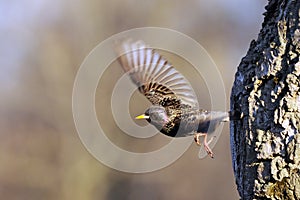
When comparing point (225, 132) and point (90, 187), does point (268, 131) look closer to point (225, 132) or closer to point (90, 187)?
point (225, 132)

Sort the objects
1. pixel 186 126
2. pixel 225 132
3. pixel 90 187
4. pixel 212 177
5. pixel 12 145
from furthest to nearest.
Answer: pixel 90 187 → pixel 12 145 → pixel 212 177 → pixel 225 132 → pixel 186 126

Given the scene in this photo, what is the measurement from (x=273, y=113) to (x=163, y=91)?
108 centimetres

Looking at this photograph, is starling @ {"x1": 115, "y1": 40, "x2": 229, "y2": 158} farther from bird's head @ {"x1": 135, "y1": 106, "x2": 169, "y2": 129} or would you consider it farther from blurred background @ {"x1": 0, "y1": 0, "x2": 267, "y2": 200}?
blurred background @ {"x1": 0, "y1": 0, "x2": 267, "y2": 200}

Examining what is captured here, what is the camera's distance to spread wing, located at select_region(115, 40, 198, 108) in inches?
96.0

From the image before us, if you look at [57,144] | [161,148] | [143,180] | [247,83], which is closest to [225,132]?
[161,148]

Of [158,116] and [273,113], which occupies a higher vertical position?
[158,116]

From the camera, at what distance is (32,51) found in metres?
8.08

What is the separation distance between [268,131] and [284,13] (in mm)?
284

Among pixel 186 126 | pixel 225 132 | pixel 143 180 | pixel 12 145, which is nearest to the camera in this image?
pixel 186 126

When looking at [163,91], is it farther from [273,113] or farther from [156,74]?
[273,113]

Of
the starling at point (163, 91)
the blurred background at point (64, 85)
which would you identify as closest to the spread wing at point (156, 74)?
the starling at point (163, 91)

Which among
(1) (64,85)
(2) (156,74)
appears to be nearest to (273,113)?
(2) (156,74)

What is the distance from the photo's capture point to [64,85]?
7805 millimetres

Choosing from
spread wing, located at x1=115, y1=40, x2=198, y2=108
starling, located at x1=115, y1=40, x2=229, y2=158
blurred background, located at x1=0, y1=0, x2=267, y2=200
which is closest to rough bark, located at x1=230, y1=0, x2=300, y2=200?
starling, located at x1=115, y1=40, x2=229, y2=158
